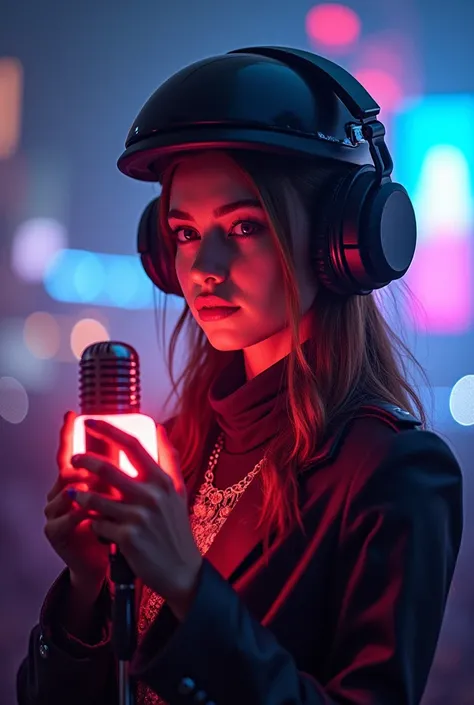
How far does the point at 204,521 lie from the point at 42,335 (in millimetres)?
1080

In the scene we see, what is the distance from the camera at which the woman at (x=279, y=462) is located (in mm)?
863

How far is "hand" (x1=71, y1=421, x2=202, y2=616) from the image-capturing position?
2.57ft

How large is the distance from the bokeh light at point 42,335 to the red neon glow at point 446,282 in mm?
998

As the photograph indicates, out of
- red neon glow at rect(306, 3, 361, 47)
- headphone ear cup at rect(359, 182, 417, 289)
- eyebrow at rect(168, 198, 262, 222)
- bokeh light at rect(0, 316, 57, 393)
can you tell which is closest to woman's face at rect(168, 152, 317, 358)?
eyebrow at rect(168, 198, 262, 222)

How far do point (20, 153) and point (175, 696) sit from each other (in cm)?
A: 158

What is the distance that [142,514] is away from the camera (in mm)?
790

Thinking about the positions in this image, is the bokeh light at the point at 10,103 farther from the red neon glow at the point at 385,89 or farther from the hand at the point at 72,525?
the hand at the point at 72,525

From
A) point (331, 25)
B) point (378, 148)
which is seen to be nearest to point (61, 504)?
point (378, 148)

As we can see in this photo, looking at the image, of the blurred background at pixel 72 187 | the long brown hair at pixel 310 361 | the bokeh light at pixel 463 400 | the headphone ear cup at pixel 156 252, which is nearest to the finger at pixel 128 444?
the long brown hair at pixel 310 361

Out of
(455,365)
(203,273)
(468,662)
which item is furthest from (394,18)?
(468,662)

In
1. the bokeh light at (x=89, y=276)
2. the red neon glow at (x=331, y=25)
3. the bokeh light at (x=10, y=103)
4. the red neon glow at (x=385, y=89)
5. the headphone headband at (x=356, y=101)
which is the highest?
the red neon glow at (x=331, y=25)

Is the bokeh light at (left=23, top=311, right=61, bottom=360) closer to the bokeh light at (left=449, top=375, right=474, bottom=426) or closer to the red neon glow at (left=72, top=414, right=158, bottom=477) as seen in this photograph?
the bokeh light at (left=449, top=375, right=474, bottom=426)

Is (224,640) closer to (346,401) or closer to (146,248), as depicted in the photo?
(346,401)

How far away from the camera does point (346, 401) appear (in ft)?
3.68
